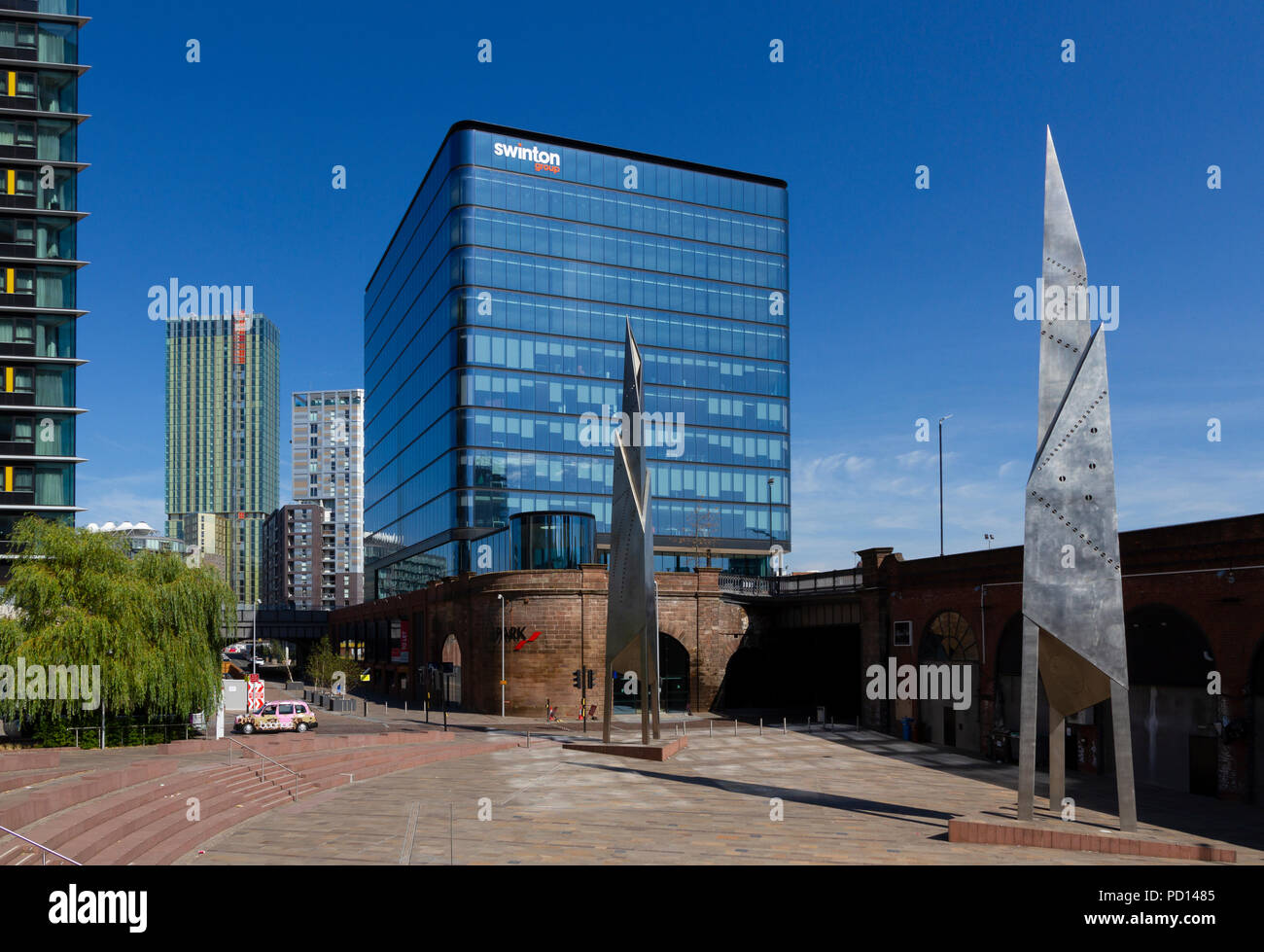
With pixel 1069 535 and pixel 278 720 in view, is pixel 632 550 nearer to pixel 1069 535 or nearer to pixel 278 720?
pixel 1069 535

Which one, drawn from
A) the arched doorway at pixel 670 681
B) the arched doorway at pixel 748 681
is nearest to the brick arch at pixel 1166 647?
the arched doorway at pixel 748 681

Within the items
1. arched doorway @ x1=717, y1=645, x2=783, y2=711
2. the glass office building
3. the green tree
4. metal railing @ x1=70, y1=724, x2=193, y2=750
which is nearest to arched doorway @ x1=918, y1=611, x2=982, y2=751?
Answer: arched doorway @ x1=717, y1=645, x2=783, y2=711

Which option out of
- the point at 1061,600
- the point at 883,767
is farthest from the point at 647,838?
the point at 883,767

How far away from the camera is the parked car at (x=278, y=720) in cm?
4925

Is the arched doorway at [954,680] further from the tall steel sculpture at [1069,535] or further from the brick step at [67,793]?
the brick step at [67,793]

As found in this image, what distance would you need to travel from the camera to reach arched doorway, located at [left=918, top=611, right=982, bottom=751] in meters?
43.1

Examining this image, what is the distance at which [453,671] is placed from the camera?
68625mm

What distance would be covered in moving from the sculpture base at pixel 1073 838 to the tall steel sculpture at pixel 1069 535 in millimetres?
965

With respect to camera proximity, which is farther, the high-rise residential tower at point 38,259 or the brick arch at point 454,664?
the brick arch at point 454,664

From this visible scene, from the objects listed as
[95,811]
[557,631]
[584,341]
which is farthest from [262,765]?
[584,341]

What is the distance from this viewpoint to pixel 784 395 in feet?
324

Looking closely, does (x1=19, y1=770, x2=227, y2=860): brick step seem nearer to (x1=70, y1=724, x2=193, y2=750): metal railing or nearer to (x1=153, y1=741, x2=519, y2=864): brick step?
(x1=153, y1=741, x2=519, y2=864): brick step

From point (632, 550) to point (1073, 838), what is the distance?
20668 mm

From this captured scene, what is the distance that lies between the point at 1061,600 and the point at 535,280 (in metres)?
71.2
